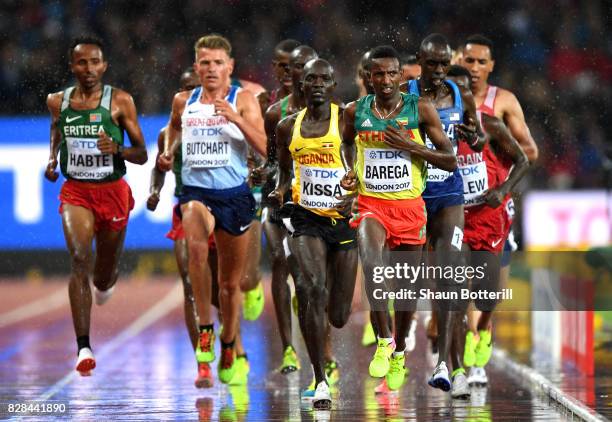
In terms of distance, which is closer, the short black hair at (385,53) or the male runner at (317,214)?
the short black hair at (385,53)

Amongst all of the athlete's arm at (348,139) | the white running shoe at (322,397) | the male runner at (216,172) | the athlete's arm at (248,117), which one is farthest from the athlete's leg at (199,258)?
the athlete's arm at (348,139)

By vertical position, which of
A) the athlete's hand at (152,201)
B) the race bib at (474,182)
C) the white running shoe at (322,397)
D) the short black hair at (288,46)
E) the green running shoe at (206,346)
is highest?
the short black hair at (288,46)

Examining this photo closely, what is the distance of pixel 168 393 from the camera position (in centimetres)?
1134

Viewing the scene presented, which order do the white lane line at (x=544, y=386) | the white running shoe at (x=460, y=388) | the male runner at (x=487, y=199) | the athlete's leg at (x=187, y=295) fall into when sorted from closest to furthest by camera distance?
the white lane line at (x=544, y=386) < the white running shoe at (x=460, y=388) < the male runner at (x=487, y=199) < the athlete's leg at (x=187, y=295)

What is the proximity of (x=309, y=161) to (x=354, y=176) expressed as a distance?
57 centimetres

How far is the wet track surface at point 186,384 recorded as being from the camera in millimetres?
10000

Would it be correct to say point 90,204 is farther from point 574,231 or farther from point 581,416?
point 574,231

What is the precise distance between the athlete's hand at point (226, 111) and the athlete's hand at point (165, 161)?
0.53 m

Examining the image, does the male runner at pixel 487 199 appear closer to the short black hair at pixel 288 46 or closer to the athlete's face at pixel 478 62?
the athlete's face at pixel 478 62

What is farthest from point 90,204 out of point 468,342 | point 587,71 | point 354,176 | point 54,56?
point 587,71

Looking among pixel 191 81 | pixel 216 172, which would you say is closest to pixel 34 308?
pixel 191 81

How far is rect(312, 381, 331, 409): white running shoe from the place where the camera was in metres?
10.0

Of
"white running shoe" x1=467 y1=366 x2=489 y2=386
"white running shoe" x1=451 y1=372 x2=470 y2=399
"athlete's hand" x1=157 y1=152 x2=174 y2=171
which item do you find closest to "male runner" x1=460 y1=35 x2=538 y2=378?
"white running shoe" x1=467 y1=366 x2=489 y2=386

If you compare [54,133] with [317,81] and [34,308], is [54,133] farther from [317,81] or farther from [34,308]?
[34,308]
